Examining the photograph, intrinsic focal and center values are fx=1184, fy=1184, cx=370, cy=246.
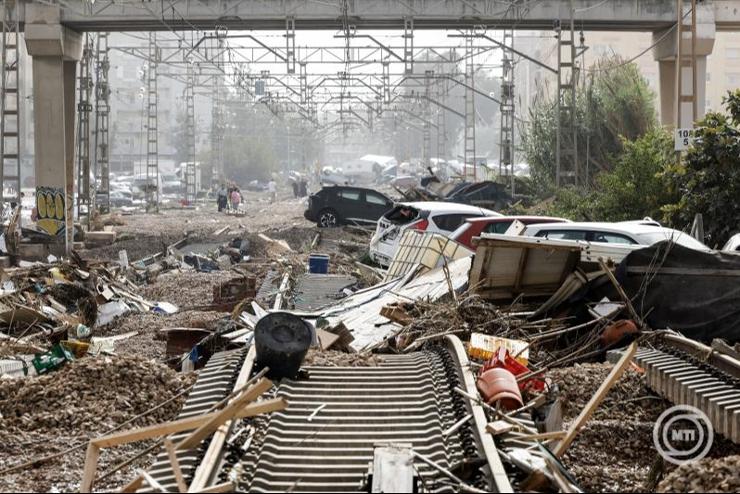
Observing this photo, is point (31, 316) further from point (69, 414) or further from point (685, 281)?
point (685, 281)

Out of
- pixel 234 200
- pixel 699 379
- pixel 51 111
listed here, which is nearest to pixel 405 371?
pixel 699 379

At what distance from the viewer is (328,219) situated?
4072cm

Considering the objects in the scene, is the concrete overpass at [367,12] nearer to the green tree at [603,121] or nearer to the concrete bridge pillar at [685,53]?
the concrete bridge pillar at [685,53]

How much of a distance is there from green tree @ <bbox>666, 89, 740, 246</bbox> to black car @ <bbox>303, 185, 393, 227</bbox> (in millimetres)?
17808

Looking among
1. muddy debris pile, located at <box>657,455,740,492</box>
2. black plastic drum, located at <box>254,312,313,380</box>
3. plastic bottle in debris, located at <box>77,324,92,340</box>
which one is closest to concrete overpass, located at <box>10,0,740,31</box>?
plastic bottle in debris, located at <box>77,324,92,340</box>

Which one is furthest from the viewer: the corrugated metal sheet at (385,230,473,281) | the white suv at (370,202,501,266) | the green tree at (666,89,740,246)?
the white suv at (370,202,501,266)

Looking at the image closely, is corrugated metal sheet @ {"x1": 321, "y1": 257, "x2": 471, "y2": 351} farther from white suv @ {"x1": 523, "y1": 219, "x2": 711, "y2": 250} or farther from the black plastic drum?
the black plastic drum

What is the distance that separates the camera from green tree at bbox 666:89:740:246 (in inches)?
887

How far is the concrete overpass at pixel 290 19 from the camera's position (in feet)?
113

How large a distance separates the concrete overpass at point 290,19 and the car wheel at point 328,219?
710 centimetres

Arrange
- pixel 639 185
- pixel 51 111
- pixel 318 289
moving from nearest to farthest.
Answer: pixel 318 289, pixel 639 185, pixel 51 111

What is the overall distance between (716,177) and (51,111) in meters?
21.9

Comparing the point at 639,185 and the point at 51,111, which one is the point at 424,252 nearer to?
the point at 639,185

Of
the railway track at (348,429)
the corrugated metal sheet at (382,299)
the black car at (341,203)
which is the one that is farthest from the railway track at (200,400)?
the black car at (341,203)
